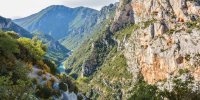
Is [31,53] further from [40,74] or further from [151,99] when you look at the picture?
[151,99]

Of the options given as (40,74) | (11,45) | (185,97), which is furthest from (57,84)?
(185,97)

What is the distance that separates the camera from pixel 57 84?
10056cm

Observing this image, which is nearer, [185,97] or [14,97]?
[14,97]

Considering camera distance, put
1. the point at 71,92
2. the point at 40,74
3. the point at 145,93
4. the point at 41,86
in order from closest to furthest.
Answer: the point at 145,93 < the point at 41,86 < the point at 40,74 < the point at 71,92

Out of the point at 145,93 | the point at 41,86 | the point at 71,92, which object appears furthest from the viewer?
the point at 71,92

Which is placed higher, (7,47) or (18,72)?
(7,47)

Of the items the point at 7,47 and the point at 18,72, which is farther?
the point at 7,47

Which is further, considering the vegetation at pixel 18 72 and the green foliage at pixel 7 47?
the green foliage at pixel 7 47

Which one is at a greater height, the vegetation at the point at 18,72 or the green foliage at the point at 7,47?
the green foliage at the point at 7,47

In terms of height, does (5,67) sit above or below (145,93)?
above

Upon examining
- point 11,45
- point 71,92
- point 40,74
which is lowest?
point 71,92

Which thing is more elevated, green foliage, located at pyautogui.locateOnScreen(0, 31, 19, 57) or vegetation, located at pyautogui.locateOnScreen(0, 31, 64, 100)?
green foliage, located at pyautogui.locateOnScreen(0, 31, 19, 57)

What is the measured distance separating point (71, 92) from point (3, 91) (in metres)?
62.0

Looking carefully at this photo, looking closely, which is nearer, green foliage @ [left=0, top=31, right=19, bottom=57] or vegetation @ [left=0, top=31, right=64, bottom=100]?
vegetation @ [left=0, top=31, right=64, bottom=100]
